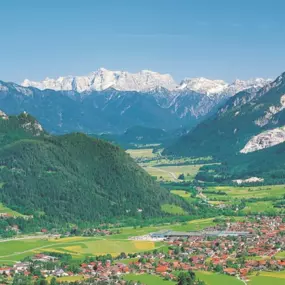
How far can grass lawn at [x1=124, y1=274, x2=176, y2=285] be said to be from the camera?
373 ft

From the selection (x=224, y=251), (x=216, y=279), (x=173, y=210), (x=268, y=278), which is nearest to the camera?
(x=268, y=278)

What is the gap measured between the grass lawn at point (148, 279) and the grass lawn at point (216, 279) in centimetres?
620

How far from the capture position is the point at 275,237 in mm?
152500

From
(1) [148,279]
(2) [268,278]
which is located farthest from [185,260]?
(2) [268,278]

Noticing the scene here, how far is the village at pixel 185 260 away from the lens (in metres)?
122

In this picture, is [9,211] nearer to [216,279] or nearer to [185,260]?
[185,260]

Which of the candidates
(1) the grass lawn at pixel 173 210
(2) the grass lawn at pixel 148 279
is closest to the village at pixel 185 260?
(2) the grass lawn at pixel 148 279

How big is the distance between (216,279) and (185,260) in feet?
49.1

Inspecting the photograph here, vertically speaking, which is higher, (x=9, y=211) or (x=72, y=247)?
(x=9, y=211)

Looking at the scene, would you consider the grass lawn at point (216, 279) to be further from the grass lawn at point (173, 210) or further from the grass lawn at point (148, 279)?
the grass lawn at point (173, 210)

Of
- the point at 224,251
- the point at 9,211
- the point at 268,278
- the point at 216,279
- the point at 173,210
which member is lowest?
the point at 268,278

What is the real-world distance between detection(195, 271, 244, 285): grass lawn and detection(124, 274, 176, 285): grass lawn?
620 centimetres

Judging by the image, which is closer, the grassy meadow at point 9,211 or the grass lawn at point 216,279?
the grass lawn at point 216,279

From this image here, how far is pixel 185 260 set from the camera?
131 m
